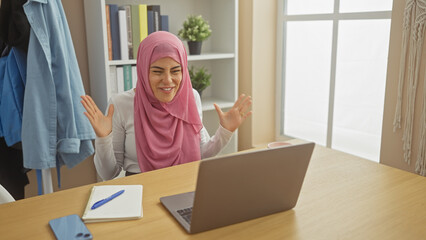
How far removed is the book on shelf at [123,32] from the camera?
2.56 meters

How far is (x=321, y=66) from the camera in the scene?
3025 mm

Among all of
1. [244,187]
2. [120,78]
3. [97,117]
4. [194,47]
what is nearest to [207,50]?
[194,47]

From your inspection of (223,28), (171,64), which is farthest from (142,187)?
(223,28)

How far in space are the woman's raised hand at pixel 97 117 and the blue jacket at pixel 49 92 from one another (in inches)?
22.2

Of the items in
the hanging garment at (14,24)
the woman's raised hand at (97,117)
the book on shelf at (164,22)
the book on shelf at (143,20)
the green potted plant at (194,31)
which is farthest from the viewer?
the green potted plant at (194,31)

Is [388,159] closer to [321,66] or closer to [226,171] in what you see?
[321,66]

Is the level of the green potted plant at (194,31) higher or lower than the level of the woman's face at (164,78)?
higher

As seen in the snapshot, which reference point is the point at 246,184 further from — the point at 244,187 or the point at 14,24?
the point at 14,24

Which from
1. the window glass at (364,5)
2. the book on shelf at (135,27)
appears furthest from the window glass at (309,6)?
the book on shelf at (135,27)

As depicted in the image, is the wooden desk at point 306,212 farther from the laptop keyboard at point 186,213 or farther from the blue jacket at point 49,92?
the blue jacket at point 49,92

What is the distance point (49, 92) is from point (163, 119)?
640 mm

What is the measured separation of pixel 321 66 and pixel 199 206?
2194 mm

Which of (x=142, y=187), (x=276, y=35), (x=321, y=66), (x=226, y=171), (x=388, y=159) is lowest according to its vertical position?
(x=388, y=159)

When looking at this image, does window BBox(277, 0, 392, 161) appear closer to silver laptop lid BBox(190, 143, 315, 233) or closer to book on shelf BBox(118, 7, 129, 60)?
book on shelf BBox(118, 7, 129, 60)
